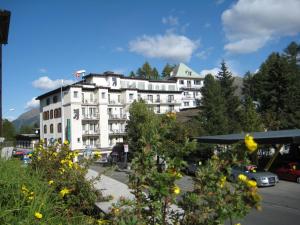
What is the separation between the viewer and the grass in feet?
12.3

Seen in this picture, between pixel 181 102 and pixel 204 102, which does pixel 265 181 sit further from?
pixel 181 102

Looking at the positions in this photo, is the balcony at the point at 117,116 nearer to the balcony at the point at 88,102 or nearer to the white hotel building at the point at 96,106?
the white hotel building at the point at 96,106

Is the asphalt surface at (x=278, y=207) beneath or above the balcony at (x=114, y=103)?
beneath

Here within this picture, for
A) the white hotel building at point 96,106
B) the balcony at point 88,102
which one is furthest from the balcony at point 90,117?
the balcony at point 88,102

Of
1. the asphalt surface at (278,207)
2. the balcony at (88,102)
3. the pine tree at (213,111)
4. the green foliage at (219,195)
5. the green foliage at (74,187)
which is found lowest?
the asphalt surface at (278,207)

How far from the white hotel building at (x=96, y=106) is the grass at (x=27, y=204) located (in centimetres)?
5788

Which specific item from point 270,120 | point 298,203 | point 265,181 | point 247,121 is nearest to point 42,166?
point 298,203

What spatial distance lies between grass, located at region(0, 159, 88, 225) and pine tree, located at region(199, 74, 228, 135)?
46794 mm

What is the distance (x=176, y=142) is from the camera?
10.6 feet

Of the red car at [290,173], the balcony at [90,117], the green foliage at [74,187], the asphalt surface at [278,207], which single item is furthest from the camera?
the balcony at [90,117]

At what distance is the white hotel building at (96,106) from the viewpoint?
6775 cm

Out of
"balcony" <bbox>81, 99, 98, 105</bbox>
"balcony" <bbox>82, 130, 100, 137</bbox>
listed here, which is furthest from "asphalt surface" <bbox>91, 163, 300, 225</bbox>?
"balcony" <bbox>81, 99, 98, 105</bbox>

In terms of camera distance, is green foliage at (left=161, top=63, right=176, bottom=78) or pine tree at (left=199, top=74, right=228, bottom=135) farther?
green foliage at (left=161, top=63, right=176, bottom=78)

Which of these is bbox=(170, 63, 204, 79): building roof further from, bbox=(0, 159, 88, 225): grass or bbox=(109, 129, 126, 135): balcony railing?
bbox=(0, 159, 88, 225): grass
